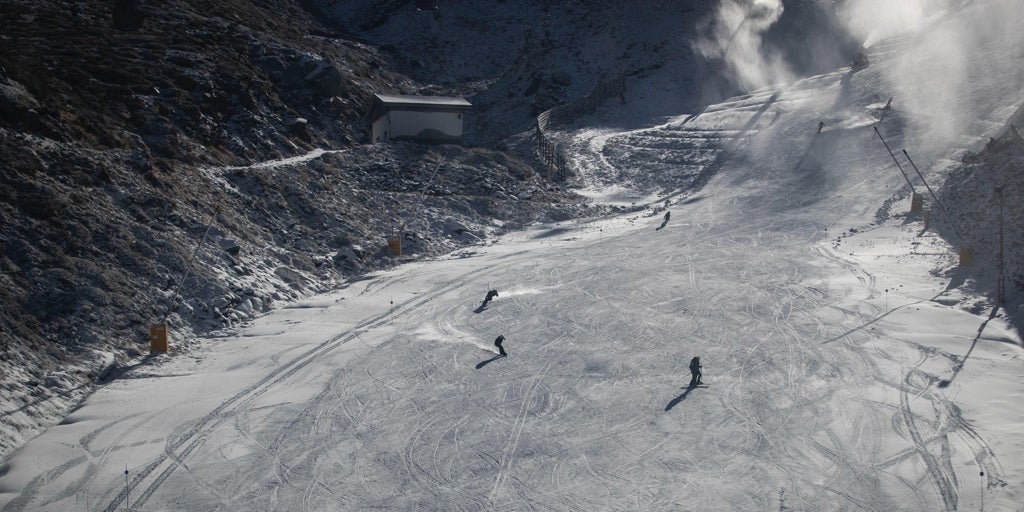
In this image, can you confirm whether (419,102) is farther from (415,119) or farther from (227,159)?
(227,159)

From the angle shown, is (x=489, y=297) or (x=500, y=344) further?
(x=489, y=297)

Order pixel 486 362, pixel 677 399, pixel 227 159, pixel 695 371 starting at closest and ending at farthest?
pixel 677 399
pixel 695 371
pixel 486 362
pixel 227 159

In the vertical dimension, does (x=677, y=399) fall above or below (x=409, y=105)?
below

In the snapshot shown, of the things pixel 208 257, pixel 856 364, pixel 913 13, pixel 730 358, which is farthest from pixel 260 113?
pixel 913 13

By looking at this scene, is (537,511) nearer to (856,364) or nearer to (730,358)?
(730,358)

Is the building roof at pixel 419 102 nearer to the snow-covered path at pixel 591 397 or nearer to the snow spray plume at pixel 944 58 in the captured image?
the snow-covered path at pixel 591 397

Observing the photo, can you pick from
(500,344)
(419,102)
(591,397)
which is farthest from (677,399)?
(419,102)

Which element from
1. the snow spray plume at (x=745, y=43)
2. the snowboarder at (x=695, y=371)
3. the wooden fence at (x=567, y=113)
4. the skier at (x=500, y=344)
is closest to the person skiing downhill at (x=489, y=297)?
the skier at (x=500, y=344)
